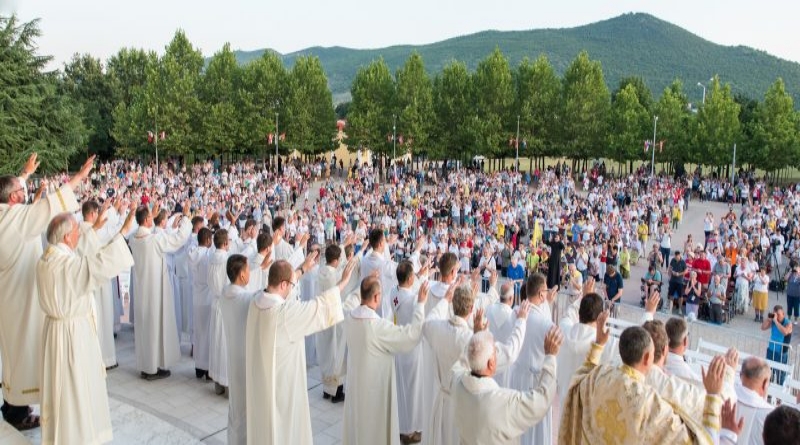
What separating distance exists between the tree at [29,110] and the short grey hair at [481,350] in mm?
40039

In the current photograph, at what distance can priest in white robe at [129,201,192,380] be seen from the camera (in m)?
7.86

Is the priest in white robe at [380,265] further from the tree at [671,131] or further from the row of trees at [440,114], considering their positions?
the tree at [671,131]

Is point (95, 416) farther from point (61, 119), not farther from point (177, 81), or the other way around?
point (177, 81)

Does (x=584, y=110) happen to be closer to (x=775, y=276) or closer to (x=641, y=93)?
(x=641, y=93)

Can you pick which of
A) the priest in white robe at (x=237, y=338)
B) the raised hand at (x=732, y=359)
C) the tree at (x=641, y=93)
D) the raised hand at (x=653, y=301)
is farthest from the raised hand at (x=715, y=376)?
the tree at (x=641, y=93)

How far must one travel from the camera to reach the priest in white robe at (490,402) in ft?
12.4

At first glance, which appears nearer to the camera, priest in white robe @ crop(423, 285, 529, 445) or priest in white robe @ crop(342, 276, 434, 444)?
priest in white robe @ crop(423, 285, 529, 445)

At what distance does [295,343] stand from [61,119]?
45714 millimetres

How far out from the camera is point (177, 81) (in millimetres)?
54094

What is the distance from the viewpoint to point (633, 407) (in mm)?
3258

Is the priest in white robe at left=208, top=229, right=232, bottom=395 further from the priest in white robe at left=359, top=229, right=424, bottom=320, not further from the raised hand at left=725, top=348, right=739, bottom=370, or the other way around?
the raised hand at left=725, top=348, right=739, bottom=370

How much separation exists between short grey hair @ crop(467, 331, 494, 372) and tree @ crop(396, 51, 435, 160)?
162ft

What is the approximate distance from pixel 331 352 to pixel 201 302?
1.86 meters

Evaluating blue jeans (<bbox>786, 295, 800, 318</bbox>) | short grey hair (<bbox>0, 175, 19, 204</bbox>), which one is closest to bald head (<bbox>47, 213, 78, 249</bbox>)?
short grey hair (<bbox>0, 175, 19, 204</bbox>)
